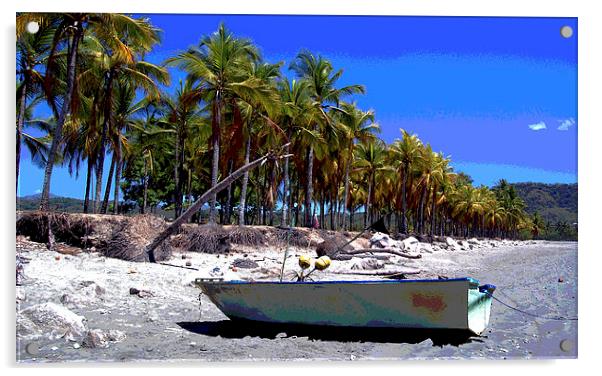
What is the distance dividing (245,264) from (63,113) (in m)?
3.09

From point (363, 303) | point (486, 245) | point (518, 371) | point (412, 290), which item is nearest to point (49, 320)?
point (363, 303)

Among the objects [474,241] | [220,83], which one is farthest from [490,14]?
[474,241]

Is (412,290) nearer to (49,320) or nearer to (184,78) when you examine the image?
(49,320)

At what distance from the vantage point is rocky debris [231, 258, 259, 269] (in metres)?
8.08

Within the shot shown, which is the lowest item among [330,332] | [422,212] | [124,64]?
[330,332]

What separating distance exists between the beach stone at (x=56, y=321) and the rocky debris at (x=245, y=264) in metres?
3.04

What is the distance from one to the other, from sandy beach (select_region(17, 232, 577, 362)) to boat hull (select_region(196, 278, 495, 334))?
0.40ft

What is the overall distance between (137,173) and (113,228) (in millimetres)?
14019

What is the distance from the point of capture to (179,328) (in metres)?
5.84

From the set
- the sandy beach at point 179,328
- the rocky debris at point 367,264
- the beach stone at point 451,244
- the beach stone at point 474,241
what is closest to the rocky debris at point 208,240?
the sandy beach at point 179,328

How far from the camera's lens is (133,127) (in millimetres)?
17500

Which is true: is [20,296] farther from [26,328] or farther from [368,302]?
[368,302]

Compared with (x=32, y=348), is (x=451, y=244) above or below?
above

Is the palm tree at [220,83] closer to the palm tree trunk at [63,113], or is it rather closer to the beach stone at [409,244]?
the palm tree trunk at [63,113]
